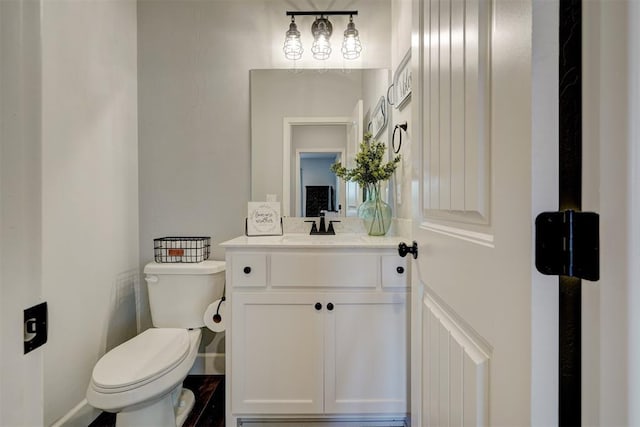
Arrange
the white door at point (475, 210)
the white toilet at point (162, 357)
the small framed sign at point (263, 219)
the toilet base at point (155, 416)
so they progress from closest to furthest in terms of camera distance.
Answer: the white door at point (475, 210) → the white toilet at point (162, 357) → the toilet base at point (155, 416) → the small framed sign at point (263, 219)

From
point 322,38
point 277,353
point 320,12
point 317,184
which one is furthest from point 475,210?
point 320,12

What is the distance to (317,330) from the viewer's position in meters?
1.39

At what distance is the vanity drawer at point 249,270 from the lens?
1.39 meters

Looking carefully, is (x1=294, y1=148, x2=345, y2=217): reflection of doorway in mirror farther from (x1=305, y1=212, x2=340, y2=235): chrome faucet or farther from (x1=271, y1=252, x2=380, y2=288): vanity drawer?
(x1=271, y1=252, x2=380, y2=288): vanity drawer

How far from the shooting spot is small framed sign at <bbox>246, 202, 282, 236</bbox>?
1.82m

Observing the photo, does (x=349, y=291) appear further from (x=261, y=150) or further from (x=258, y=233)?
(x=261, y=150)

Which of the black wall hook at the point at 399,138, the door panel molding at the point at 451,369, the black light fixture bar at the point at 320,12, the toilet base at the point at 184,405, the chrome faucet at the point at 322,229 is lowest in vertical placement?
the toilet base at the point at 184,405

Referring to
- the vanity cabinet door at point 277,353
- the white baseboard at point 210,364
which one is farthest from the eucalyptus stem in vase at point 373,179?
the white baseboard at point 210,364

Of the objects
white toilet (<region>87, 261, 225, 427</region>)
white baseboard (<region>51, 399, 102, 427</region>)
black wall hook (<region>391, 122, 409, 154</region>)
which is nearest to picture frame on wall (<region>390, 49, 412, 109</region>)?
black wall hook (<region>391, 122, 409, 154</region>)

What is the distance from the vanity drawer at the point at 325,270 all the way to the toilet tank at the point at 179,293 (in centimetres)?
52

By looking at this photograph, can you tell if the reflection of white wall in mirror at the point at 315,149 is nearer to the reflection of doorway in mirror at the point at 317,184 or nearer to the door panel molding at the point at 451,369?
the reflection of doorway in mirror at the point at 317,184

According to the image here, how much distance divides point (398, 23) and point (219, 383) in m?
2.33

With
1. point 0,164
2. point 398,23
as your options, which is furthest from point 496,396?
point 398,23

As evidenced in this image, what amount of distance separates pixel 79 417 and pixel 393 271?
1648 millimetres
